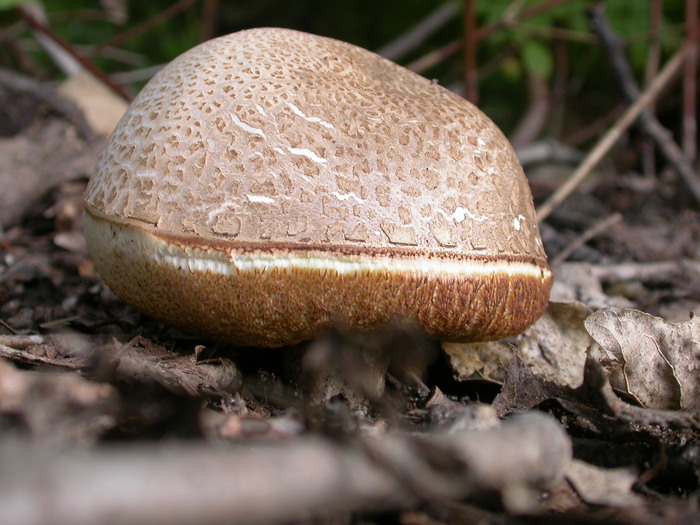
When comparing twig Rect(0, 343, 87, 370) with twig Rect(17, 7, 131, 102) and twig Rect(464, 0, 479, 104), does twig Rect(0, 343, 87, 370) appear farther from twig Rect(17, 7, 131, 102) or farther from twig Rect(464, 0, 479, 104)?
twig Rect(464, 0, 479, 104)

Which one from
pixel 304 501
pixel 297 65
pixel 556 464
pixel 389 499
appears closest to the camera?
pixel 304 501

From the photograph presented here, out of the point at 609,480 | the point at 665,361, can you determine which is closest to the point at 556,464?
the point at 609,480

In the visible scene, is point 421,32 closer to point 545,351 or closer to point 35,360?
point 545,351

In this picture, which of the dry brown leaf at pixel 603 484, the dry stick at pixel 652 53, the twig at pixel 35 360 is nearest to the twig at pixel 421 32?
the dry stick at pixel 652 53

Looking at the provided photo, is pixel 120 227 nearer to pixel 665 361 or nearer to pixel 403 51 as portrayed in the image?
pixel 665 361

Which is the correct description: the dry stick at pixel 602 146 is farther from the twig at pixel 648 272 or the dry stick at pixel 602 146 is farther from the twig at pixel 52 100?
the twig at pixel 52 100

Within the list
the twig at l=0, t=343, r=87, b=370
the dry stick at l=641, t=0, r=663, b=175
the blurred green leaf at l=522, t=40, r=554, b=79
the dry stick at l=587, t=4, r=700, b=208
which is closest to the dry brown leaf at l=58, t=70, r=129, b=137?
the twig at l=0, t=343, r=87, b=370

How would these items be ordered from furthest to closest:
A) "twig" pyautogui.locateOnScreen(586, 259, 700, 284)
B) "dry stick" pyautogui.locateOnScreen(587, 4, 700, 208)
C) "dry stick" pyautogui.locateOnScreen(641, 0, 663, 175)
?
"dry stick" pyautogui.locateOnScreen(641, 0, 663, 175), "dry stick" pyautogui.locateOnScreen(587, 4, 700, 208), "twig" pyautogui.locateOnScreen(586, 259, 700, 284)
